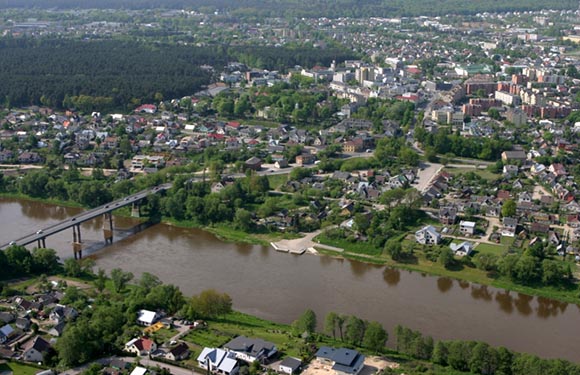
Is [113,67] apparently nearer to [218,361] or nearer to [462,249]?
[462,249]

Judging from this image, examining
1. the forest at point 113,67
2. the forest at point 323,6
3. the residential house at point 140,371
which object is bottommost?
the residential house at point 140,371

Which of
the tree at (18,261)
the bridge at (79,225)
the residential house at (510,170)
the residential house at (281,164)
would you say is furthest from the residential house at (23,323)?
the residential house at (510,170)

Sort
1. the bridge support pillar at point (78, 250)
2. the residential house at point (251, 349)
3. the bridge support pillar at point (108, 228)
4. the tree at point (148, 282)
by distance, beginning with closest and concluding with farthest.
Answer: the residential house at point (251, 349) < the tree at point (148, 282) < the bridge support pillar at point (78, 250) < the bridge support pillar at point (108, 228)

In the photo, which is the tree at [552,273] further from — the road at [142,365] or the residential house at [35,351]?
the residential house at [35,351]

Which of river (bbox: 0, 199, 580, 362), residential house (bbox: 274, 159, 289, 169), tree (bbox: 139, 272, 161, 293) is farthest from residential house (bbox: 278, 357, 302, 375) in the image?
residential house (bbox: 274, 159, 289, 169)

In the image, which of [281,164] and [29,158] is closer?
[281,164]

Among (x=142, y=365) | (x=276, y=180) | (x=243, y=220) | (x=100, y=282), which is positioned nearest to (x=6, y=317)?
(x=100, y=282)
